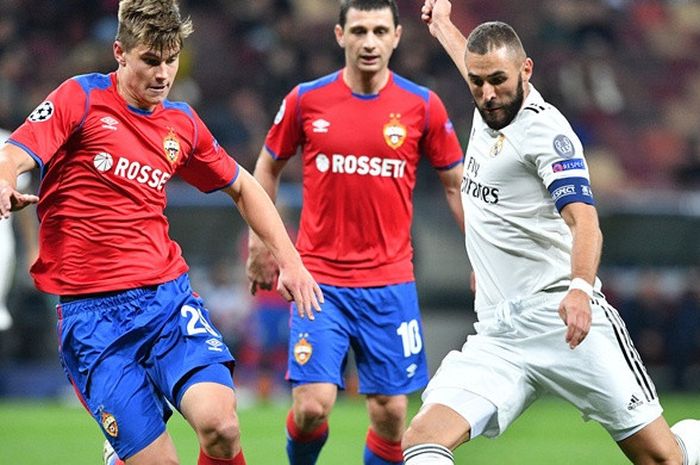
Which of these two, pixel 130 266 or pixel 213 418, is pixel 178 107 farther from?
pixel 213 418

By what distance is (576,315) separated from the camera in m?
5.36

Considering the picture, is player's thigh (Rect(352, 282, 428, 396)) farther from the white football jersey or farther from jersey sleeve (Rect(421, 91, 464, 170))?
the white football jersey

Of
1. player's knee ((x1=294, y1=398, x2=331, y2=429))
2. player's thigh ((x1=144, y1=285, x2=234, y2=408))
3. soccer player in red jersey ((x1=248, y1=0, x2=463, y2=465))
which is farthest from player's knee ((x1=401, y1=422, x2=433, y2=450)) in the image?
soccer player in red jersey ((x1=248, y1=0, x2=463, y2=465))

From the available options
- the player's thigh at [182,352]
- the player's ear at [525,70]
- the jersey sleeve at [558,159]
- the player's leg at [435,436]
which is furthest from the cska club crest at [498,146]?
the player's thigh at [182,352]

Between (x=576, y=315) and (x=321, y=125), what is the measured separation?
2658 millimetres

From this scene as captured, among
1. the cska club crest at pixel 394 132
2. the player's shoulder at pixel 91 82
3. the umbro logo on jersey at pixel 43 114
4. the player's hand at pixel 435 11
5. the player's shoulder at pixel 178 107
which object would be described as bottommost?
the cska club crest at pixel 394 132

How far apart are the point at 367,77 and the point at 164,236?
2.06 m

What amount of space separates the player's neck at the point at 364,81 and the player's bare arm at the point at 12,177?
268 centimetres

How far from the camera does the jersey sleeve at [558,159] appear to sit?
5.63m

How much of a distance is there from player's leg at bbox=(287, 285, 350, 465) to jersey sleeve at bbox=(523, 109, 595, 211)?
1974 millimetres

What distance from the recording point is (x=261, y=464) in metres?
9.41

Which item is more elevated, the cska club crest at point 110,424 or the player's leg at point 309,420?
the cska club crest at point 110,424

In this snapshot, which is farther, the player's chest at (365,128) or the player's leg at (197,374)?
the player's chest at (365,128)

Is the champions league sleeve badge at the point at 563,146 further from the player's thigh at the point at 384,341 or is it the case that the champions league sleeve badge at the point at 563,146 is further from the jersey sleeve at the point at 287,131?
the jersey sleeve at the point at 287,131
